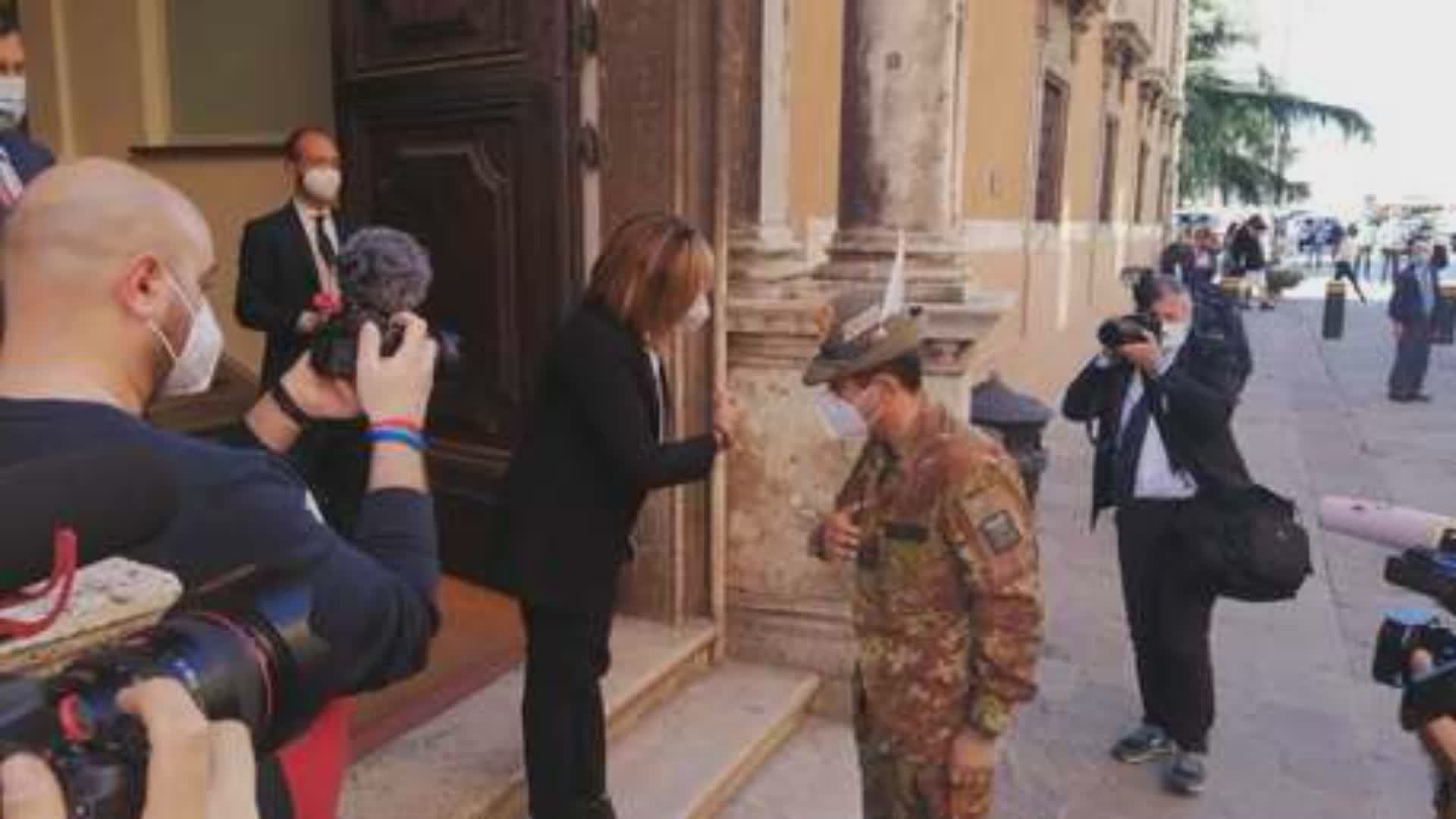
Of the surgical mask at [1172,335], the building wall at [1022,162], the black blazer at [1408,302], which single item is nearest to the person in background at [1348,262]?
the black blazer at [1408,302]

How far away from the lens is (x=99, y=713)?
2.84 ft

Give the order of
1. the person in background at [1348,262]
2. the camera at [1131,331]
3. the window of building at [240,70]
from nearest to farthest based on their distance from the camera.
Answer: the camera at [1131,331] → the window of building at [240,70] → the person in background at [1348,262]

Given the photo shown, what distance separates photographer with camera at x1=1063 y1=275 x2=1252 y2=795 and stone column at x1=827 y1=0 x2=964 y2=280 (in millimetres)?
892

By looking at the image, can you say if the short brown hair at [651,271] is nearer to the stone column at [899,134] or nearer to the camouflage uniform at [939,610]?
the camouflage uniform at [939,610]

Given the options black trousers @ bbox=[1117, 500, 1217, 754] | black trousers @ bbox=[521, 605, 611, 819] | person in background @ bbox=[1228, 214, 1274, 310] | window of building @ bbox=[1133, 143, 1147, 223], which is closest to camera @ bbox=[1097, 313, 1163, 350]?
black trousers @ bbox=[1117, 500, 1217, 754]

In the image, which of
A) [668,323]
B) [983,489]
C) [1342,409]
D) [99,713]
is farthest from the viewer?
[1342,409]

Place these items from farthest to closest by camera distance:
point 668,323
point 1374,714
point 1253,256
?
1. point 1253,256
2. point 1374,714
3. point 668,323

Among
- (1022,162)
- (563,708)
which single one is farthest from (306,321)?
(1022,162)

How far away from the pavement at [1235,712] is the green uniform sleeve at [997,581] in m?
1.51

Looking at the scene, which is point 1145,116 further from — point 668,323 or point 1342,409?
point 668,323

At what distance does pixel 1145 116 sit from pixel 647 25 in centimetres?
1760

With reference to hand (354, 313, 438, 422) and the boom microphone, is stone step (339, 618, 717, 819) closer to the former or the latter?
hand (354, 313, 438, 422)

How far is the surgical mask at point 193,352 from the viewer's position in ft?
4.60

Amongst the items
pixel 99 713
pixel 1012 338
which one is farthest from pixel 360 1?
pixel 1012 338
